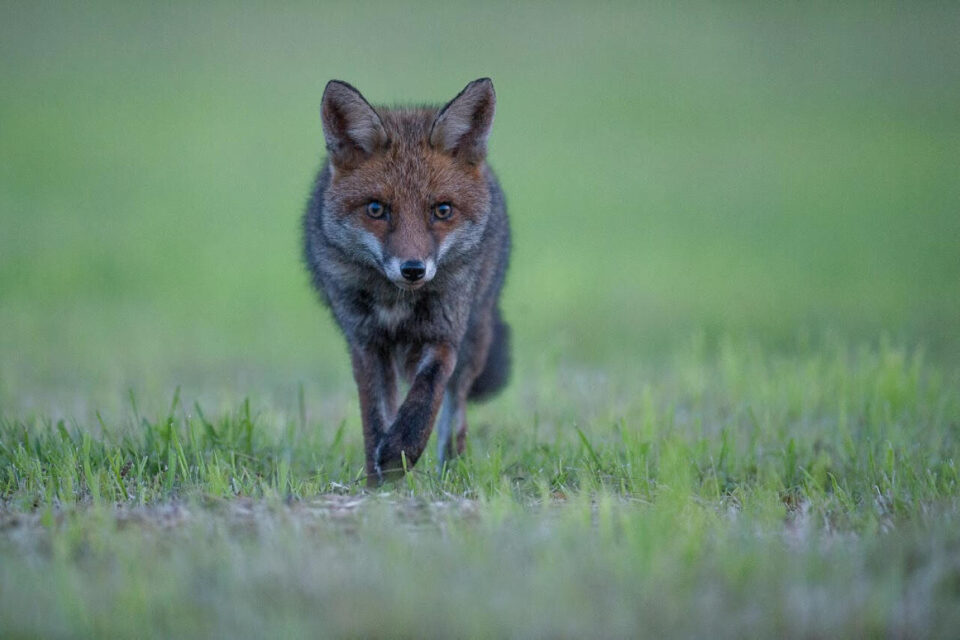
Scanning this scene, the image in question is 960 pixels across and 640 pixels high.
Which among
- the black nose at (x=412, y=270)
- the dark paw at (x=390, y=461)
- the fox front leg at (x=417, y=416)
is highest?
the black nose at (x=412, y=270)

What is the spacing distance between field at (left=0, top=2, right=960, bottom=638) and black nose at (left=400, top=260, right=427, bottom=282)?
962mm

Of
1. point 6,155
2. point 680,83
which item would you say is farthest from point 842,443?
point 680,83

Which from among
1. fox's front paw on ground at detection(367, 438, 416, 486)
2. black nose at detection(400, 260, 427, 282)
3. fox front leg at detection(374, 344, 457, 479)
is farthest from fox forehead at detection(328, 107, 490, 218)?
fox's front paw on ground at detection(367, 438, 416, 486)

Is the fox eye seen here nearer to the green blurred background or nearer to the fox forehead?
the fox forehead

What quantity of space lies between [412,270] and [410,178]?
62 cm

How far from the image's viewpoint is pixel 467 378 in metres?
6.19

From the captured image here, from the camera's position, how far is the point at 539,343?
10.1 meters

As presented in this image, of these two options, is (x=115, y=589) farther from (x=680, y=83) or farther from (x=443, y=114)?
(x=680, y=83)

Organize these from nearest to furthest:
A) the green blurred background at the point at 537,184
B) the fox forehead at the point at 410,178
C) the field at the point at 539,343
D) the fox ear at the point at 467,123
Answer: the field at the point at 539,343 < the fox forehead at the point at 410,178 < the fox ear at the point at 467,123 < the green blurred background at the point at 537,184

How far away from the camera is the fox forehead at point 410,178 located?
5.13 meters

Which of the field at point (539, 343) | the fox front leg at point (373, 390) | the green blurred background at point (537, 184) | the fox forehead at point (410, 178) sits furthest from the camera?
the green blurred background at point (537, 184)

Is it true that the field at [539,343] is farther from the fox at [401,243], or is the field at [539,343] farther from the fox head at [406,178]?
the fox head at [406,178]

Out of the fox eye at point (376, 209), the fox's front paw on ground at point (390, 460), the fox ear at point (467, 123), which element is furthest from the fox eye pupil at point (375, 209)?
the fox's front paw on ground at point (390, 460)

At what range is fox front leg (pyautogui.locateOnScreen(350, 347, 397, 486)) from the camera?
17.7ft
